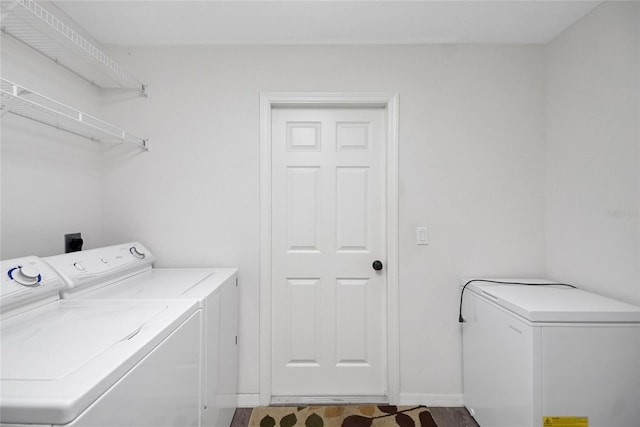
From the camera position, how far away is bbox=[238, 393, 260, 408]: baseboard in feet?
6.28

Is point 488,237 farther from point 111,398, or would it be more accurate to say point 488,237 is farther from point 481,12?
point 111,398

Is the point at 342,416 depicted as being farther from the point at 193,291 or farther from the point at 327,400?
the point at 193,291

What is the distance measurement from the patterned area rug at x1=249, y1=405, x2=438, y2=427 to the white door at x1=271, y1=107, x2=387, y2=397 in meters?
0.16

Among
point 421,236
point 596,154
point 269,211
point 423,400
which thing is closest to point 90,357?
point 269,211

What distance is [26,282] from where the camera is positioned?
1.08 m

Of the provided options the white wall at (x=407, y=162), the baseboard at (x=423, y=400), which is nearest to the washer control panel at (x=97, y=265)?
the white wall at (x=407, y=162)

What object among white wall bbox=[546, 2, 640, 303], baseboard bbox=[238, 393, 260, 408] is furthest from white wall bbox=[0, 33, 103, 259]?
white wall bbox=[546, 2, 640, 303]

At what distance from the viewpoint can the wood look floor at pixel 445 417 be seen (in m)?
1.76

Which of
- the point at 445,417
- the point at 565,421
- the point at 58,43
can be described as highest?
the point at 58,43

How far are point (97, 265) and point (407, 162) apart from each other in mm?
1800

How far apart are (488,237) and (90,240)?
2.51 meters

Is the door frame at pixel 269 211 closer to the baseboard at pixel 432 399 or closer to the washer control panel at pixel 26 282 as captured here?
the baseboard at pixel 432 399

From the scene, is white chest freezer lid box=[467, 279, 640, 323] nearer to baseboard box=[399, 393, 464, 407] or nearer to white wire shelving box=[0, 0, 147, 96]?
baseboard box=[399, 393, 464, 407]

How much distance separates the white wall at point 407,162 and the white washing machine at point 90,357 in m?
0.81
